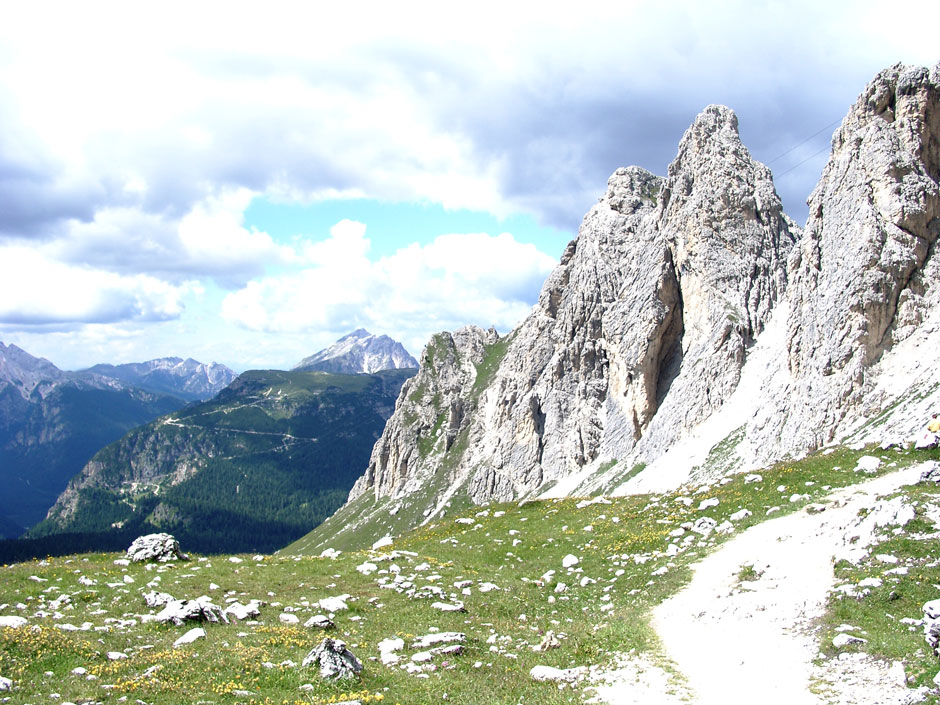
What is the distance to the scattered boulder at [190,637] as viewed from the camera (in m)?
18.2

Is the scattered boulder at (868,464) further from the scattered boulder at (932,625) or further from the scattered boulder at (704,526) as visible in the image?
the scattered boulder at (932,625)

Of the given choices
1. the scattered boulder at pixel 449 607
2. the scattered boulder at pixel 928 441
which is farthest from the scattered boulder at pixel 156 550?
the scattered boulder at pixel 928 441

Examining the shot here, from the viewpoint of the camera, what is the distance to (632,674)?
16578mm

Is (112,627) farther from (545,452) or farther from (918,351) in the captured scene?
(545,452)

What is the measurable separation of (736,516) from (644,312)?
8706 cm

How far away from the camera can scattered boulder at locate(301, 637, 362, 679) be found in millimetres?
15852

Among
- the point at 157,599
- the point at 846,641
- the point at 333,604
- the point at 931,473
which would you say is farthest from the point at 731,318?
the point at 157,599

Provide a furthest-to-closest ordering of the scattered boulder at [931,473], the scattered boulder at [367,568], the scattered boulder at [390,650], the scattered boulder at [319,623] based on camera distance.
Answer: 1. the scattered boulder at [367,568]
2. the scattered boulder at [931,473]
3. the scattered boulder at [319,623]
4. the scattered boulder at [390,650]

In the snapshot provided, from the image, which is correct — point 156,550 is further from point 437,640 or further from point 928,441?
point 928,441

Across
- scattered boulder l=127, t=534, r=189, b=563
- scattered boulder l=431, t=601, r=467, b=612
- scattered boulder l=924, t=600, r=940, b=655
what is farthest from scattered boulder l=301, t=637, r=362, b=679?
scattered boulder l=127, t=534, r=189, b=563

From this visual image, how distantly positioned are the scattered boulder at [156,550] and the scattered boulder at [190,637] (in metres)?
13.7

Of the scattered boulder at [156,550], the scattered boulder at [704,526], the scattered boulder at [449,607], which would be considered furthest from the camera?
the scattered boulder at [156,550]

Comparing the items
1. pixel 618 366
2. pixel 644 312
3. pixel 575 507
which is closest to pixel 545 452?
pixel 618 366

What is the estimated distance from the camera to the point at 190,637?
18516 mm
